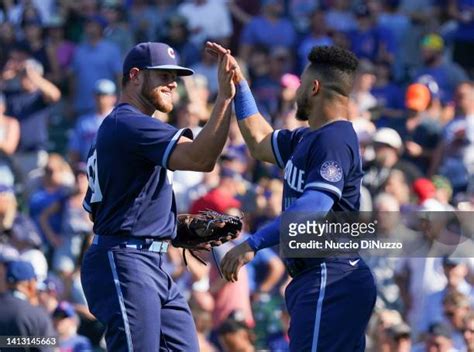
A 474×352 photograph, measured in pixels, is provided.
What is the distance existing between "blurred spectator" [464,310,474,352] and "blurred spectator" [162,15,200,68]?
7558 mm

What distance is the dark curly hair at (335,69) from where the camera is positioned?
24.9 feet

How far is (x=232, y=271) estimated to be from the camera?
706 centimetres

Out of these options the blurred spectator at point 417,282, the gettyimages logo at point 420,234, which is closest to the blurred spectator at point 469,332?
the blurred spectator at point 417,282

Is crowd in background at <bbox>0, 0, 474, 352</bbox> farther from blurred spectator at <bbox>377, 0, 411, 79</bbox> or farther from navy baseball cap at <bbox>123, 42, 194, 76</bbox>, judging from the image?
navy baseball cap at <bbox>123, 42, 194, 76</bbox>

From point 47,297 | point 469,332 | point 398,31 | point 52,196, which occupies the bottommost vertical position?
point 47,297

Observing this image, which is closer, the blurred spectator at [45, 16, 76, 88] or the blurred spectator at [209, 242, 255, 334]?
the blurred spectator at [209, 242, 255, 334]

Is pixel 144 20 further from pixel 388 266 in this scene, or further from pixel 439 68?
pixel 388 266

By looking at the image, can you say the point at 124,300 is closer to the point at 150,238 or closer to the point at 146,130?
the point at 150,238

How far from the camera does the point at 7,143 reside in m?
15.1

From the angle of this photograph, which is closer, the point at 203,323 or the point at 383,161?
the point at 203,323

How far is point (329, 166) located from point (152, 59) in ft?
3.90

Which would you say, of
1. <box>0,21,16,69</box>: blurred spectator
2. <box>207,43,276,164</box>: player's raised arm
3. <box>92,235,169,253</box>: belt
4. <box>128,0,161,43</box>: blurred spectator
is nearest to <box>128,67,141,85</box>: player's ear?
<box>207,43,276,164</box>: player's raised arm

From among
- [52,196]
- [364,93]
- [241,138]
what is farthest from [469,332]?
[364,93]

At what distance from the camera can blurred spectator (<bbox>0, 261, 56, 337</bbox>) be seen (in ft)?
30.6
